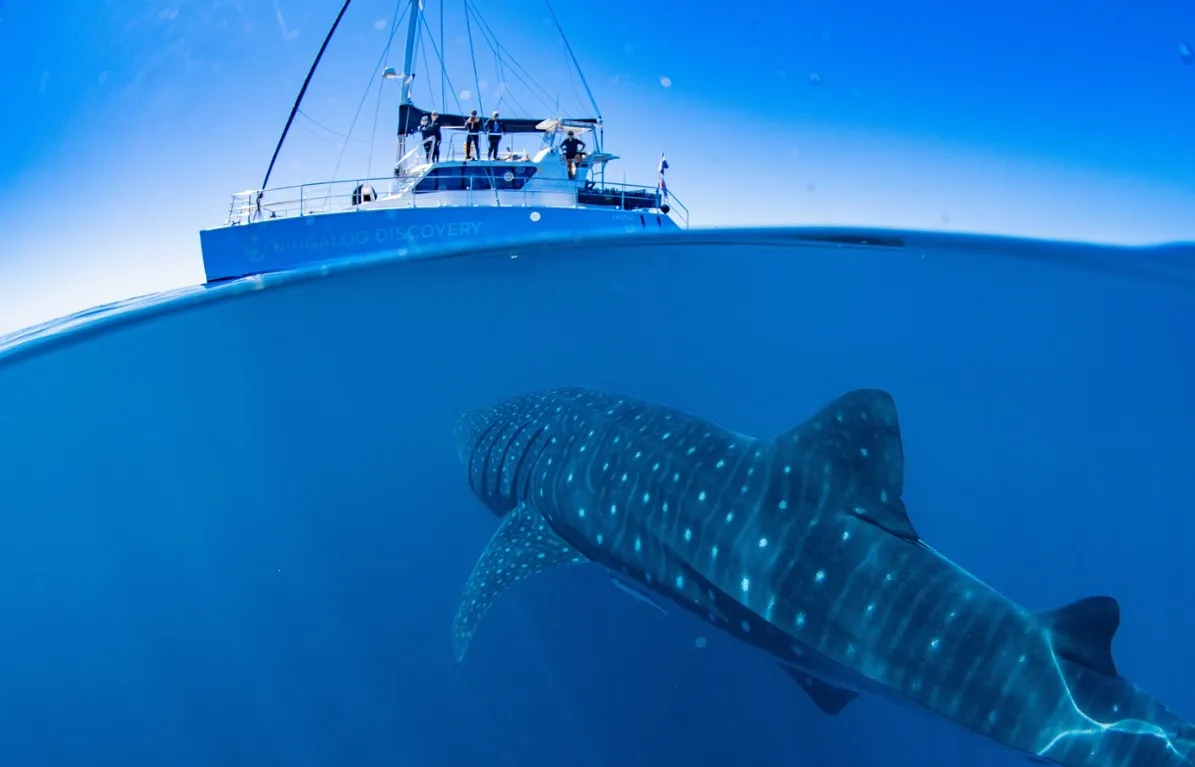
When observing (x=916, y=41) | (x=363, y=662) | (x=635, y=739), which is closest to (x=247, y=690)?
(x=363, y=662)

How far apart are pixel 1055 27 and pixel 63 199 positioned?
8.91 metres

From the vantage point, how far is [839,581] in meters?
2.35

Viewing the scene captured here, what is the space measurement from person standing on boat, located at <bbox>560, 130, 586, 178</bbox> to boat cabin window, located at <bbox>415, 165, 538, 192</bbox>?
2.93 feet

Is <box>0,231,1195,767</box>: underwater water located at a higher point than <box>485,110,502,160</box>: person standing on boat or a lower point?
lower

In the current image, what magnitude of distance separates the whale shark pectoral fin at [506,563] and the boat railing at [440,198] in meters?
10.3

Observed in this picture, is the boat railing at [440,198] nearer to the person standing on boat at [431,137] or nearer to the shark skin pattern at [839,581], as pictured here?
the person standing on boat at [431,137]

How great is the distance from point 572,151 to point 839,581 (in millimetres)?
14108

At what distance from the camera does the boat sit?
13.3 m

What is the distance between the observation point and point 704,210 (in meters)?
8.33

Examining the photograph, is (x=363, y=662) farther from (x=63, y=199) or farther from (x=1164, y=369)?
(x=1164, y=369)

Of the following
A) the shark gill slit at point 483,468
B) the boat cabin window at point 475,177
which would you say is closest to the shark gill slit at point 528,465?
the shark gill slit at point 483,468

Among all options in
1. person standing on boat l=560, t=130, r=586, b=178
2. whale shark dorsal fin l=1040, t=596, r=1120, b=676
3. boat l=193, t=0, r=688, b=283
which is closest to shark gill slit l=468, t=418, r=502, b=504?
whale shark dorsal fin l=1040, t=596, r=1120, b=676

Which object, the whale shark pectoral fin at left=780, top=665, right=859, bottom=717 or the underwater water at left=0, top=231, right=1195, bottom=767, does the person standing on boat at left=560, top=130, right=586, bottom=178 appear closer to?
the underwater water at left=0, top=231, right=1195, bottom=767

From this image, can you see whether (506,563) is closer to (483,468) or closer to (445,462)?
(483,468)
